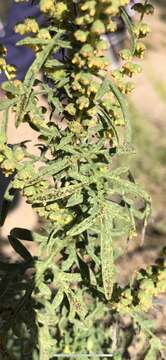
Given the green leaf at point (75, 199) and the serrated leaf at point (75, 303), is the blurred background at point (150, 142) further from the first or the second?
the green leaf at point (75, 199)

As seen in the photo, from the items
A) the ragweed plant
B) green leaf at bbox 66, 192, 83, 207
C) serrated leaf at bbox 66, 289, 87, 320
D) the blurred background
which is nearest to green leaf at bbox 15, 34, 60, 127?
the ragweed plant

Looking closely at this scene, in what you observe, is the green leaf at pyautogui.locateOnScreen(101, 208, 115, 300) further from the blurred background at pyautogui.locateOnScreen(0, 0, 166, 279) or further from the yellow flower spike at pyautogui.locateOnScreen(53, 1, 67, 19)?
the blurred background at pyautogui.locateOnScreen(0, 0, 166, 279)

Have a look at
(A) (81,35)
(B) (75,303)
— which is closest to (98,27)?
(A) (81,35)

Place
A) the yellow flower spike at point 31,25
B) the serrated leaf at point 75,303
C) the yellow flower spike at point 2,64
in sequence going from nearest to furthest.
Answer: the yellow flower spike at point 31,25 < the yellow flower spike at point 2,64 < the serrated leaf at point 75,303

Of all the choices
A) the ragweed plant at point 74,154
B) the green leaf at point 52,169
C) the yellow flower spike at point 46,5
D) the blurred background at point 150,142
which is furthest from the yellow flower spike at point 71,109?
the blurred background at point 150,142

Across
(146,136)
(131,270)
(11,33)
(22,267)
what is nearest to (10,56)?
(11,33)

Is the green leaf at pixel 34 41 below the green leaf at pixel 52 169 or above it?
above

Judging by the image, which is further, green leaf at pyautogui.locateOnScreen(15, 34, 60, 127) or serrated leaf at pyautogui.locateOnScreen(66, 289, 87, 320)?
serrated leaf at pyautogui.locateOnScreen(66, 289, 87, 320)
